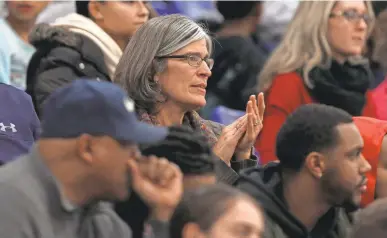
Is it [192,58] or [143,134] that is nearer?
[143,134]

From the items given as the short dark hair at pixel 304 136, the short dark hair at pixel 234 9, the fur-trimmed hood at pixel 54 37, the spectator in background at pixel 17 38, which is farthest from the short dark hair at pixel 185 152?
the short dark hair at pixel 234 9

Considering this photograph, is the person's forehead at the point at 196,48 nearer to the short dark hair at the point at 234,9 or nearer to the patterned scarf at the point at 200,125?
the patterned scarf at the point at 200,125

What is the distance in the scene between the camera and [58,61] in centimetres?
673

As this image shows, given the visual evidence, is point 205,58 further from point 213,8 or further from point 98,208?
point 213,8

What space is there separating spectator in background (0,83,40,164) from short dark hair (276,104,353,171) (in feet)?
3.64

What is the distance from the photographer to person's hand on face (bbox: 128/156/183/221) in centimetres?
458

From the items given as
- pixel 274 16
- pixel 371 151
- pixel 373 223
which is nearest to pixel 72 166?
pixel 373 223

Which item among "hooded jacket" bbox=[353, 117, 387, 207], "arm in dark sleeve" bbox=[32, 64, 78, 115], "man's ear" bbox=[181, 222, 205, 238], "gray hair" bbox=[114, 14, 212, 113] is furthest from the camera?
"arm in dark sleeve" bbox=[32, 64, 78, 115]

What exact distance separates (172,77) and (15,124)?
2.47 feet

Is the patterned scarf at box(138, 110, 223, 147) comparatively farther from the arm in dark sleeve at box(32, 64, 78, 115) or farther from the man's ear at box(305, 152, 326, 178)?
the arm in dark sleeve at box(32, 64, 78, 115)

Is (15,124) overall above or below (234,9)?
above

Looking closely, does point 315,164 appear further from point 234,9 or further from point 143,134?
point 234,9

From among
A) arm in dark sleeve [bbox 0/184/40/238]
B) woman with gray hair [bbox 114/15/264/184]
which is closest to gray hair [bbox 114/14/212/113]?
woman with gray hair [bbox 114/15/264/184]

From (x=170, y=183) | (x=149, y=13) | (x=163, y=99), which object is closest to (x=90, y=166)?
(x=170, y=183)
